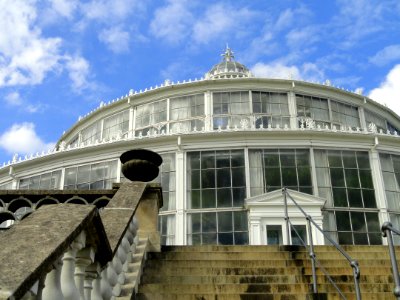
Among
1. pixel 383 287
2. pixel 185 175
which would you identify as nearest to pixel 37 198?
pixel 383 287

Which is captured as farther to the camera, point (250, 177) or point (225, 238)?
point (250, 177)

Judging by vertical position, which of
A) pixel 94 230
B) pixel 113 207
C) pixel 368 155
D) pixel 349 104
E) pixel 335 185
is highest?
pixel 349 104

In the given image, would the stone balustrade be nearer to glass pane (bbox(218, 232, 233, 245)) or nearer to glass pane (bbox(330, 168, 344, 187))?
glass pane (bbox(218, 232, 233, 245))

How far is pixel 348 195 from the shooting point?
60.3 feet

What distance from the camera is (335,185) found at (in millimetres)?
18500

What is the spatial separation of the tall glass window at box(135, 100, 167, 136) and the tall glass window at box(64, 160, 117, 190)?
4611 millimetres

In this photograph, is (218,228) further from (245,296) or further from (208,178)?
(245,296)

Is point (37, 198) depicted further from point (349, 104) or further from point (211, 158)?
point (349, 104)

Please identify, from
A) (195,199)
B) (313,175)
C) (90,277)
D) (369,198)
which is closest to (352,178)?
(369,198)

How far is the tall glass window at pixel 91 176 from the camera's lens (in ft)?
63.4

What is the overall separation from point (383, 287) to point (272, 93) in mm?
18158

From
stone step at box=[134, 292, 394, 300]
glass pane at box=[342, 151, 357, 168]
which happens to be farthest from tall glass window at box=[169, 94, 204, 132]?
stone step at box=[134, 292, 394, 300]

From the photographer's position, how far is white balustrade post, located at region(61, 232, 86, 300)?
125 inches

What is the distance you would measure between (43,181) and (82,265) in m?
17.8
